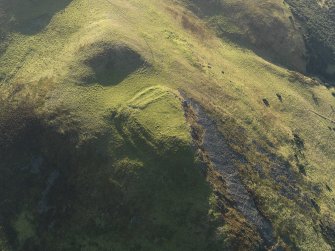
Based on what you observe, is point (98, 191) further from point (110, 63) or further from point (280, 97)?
point (280, 97)

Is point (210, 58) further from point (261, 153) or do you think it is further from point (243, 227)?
point (243, 227)

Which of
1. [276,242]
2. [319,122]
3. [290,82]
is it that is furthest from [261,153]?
[290,82]

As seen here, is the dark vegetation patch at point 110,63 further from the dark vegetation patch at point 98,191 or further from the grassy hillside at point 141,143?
the dark vegetation patch at point 98,191

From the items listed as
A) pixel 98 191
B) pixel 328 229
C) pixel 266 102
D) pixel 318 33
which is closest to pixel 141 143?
pixel 98 191

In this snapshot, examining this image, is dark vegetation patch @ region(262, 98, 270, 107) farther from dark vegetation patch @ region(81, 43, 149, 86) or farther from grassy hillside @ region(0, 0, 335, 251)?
dark vegetation patch @ region(81, 43, 149, 86)

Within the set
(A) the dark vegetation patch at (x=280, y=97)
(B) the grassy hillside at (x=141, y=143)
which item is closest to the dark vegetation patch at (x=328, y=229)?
(B) the grassy hillside at (x=141, y=143)

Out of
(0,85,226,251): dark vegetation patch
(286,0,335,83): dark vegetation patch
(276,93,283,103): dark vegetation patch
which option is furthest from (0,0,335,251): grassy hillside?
(286,0,335,83): dark vegetation patch
